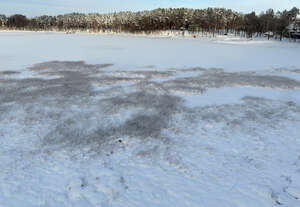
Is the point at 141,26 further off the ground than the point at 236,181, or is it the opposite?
the point at 141,26

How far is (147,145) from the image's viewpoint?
729 centimetres

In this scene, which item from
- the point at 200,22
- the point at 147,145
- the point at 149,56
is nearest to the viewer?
the point at 147,145

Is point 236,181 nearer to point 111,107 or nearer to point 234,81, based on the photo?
point 111,107

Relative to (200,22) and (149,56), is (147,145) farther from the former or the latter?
(200,22)

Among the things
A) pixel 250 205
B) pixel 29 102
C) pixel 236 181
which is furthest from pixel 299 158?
pixel 29 102

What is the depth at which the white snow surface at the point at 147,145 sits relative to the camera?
5230 millimetres

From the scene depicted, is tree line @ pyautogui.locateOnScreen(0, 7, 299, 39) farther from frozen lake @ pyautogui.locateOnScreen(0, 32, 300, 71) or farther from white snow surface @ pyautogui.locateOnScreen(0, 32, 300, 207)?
white snow surface @ pyautogui.locateOnScreen(0, 32, 300, 207)

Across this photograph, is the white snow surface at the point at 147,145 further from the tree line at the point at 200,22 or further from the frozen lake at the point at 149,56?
the tree line at the point at 200,22

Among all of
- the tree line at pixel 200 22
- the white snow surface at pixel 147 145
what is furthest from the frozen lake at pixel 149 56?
the tree line at pixel 200 22

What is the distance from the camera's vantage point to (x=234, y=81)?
16.0 metres

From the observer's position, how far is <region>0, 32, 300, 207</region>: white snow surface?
5.23 metres

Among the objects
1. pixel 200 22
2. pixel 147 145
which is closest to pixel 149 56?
pixel 147 145

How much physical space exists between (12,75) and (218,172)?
50.9ft

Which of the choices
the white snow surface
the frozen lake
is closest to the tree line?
the frozen lake
